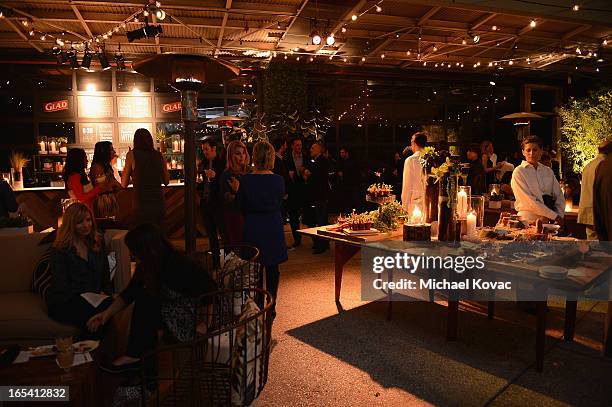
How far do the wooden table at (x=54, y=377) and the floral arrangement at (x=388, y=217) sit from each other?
2.74m

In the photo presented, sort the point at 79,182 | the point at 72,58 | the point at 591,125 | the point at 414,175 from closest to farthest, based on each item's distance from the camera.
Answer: the point at 79,182 → the point at 414,175 → the point at 72,58 → the point at 591,125

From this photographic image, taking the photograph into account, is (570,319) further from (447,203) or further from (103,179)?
(103,179)

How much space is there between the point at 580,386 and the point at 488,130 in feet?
38.3

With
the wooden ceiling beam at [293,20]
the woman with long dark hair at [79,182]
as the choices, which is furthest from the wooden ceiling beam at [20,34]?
the wooden ceiling beam at [293,20]

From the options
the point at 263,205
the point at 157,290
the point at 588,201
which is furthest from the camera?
the point at 588,201

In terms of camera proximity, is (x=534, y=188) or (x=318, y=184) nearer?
(x=534, y=188)

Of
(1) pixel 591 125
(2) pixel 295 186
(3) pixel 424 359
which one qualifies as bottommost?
(3) pixel 424 359

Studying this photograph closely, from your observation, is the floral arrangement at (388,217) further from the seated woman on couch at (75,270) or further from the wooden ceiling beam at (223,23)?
the wooden ceiling beam at (223,23)

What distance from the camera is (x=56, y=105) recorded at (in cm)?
930

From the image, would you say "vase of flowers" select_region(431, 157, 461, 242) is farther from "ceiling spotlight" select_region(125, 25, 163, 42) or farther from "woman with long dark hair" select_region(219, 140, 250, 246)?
"ceiling spotlight" select_region(125, 25, 163, 42)

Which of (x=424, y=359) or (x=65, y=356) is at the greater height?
(x=65, y=356)

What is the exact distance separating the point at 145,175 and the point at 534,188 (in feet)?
12.7

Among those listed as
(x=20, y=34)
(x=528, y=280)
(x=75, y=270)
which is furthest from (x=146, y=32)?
(x=528, y=280)

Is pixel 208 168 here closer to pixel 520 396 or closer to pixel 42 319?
pixel 42 319
